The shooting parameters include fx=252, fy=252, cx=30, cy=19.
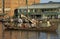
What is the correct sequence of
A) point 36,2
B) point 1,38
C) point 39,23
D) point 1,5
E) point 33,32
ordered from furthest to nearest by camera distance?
point 36,2 < point 1,5 < point 39,23 < point 33,32 < point 1,38

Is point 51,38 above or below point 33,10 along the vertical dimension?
above

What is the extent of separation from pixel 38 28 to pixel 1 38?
337 inches

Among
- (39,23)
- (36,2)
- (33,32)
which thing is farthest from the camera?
(36,2)

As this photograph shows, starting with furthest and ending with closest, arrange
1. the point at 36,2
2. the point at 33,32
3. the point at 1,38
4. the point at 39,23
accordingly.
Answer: the point at 36,2
the point at 39,23
the point at 33,32
the point at 1,38

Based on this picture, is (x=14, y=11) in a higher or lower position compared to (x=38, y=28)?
lower

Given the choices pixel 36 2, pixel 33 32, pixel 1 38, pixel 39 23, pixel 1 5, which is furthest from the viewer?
pixel 36 2

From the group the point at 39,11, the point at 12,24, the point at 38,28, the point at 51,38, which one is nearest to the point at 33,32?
the point at 38,28

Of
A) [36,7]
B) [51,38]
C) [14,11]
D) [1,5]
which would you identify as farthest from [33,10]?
[51,38]

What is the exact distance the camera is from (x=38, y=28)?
33.1 meters

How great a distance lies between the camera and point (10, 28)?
34.5 meters

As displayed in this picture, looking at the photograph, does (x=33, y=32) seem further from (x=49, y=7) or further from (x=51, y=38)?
(x=49, y=7)

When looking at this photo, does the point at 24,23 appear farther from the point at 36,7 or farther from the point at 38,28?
the point at 36,7

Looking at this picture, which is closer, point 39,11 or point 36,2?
point 39,11

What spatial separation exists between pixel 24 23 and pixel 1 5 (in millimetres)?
37973
